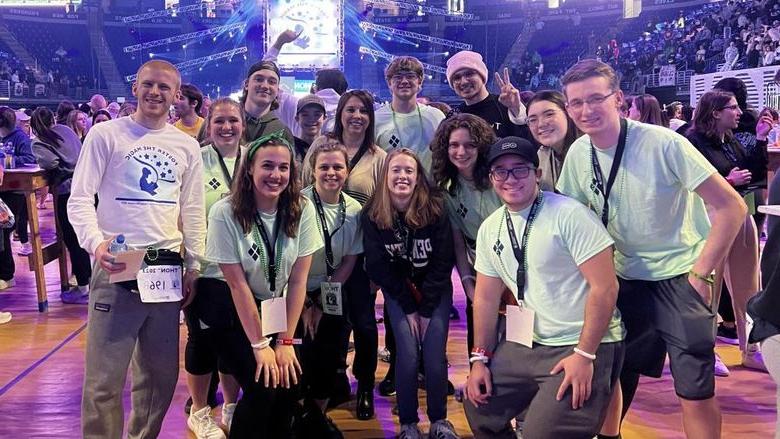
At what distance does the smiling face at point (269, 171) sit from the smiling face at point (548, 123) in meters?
1.17

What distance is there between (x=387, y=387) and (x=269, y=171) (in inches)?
59.1

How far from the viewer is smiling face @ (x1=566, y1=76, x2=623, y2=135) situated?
227 cm

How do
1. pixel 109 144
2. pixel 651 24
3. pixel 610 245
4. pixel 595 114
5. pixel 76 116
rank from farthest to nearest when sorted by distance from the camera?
pixel 651 24 → pixel 76 116 → pixel 109 144 → pixel 595 114 → pixel 610 245

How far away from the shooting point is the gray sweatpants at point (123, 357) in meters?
2.42

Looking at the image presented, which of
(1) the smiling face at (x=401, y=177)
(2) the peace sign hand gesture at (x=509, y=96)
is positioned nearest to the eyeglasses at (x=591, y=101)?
(1) the smiling face at (x=401, y=177)

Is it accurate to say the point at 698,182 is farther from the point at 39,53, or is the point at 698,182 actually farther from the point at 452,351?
the point at 39,53

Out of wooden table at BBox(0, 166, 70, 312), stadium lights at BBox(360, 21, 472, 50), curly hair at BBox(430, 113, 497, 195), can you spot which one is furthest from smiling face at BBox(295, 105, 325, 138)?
stadium lights at BBox(360, 21, 472, 50)

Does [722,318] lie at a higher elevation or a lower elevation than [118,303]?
lower

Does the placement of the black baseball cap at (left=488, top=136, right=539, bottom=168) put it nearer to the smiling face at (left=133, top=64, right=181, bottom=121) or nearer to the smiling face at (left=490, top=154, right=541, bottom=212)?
the smiling face at (left=490, top=154, right=541, bottom=212)

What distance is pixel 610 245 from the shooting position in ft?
6.98

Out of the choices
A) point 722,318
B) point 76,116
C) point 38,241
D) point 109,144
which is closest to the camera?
point 109,144

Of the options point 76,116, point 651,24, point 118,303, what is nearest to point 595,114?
point 118,303

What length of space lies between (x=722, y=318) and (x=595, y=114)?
9.57ft

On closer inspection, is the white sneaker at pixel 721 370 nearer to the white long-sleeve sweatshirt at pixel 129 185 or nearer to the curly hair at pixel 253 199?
the curly hair at pixel 253 199
